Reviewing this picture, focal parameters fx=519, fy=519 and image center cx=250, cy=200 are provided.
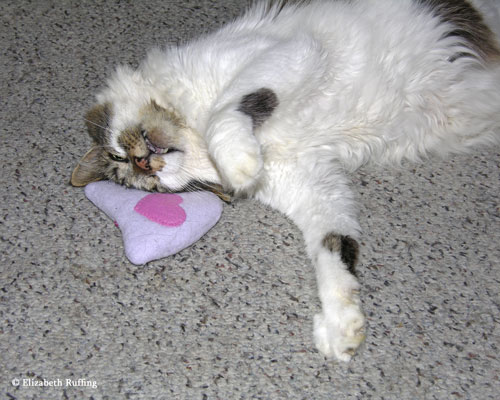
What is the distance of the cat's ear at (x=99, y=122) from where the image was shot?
1.77 m

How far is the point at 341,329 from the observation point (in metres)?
1.36

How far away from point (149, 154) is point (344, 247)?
2.27ft

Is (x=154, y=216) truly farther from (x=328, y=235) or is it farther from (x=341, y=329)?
(x=341, y=329)

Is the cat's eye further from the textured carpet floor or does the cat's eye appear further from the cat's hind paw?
the cat's hind paw

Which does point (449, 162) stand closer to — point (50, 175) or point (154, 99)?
point (154, 99)

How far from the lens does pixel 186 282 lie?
1.56 meters

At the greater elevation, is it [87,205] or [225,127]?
[225,127]

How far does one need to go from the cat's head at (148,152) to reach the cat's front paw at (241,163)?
0.26 meters

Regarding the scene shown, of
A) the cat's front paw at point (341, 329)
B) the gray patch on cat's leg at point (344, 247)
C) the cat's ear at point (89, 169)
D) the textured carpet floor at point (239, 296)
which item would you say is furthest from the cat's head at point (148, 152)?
the cat's front paw at point (341, 329)

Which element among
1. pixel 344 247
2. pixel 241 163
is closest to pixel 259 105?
pixel 241 163

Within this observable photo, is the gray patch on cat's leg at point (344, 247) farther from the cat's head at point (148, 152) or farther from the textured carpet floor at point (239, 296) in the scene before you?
the cat's head at point (148, 152)

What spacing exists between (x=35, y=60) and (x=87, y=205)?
2.93ft

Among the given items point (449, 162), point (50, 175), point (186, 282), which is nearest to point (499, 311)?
point (449, 162)

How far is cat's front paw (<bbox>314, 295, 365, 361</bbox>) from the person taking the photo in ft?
4.44
